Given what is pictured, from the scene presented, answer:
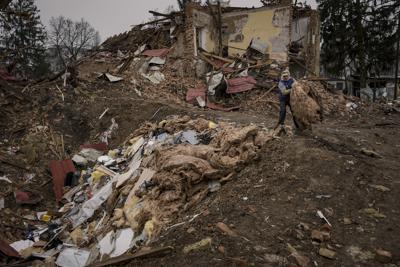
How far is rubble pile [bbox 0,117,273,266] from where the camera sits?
5762 mm

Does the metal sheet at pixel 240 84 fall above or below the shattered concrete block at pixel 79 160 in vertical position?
above

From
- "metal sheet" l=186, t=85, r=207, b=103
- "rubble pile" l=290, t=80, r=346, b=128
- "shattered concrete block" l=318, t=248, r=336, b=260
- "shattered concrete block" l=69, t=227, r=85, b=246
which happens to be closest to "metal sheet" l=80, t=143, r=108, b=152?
"shattered concrete block" l=69, t=227, r=85, b=246

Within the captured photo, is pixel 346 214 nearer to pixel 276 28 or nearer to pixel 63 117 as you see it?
pixel 63 117

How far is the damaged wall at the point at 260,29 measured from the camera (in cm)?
1777

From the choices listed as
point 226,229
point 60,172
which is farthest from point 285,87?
point 60,172

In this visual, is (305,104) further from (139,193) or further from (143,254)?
(143,254)

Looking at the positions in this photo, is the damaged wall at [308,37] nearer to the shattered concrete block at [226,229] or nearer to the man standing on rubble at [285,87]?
the man standing on rubble at [285,87]

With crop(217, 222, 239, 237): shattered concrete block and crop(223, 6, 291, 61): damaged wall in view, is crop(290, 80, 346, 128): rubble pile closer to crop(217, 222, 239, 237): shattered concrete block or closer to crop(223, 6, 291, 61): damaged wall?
crop(217, 222, 239, 237): shattered concrete block

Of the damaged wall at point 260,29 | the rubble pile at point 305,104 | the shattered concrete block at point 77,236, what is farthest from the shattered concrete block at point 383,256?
the damaged wall at point 260,29

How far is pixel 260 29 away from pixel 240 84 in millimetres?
4784

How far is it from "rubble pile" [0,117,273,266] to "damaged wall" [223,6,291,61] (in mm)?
10190

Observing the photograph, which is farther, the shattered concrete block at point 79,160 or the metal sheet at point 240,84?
the metal sheet at point 240,84

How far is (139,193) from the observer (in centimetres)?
650

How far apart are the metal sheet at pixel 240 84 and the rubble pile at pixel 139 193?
557 centimetres
